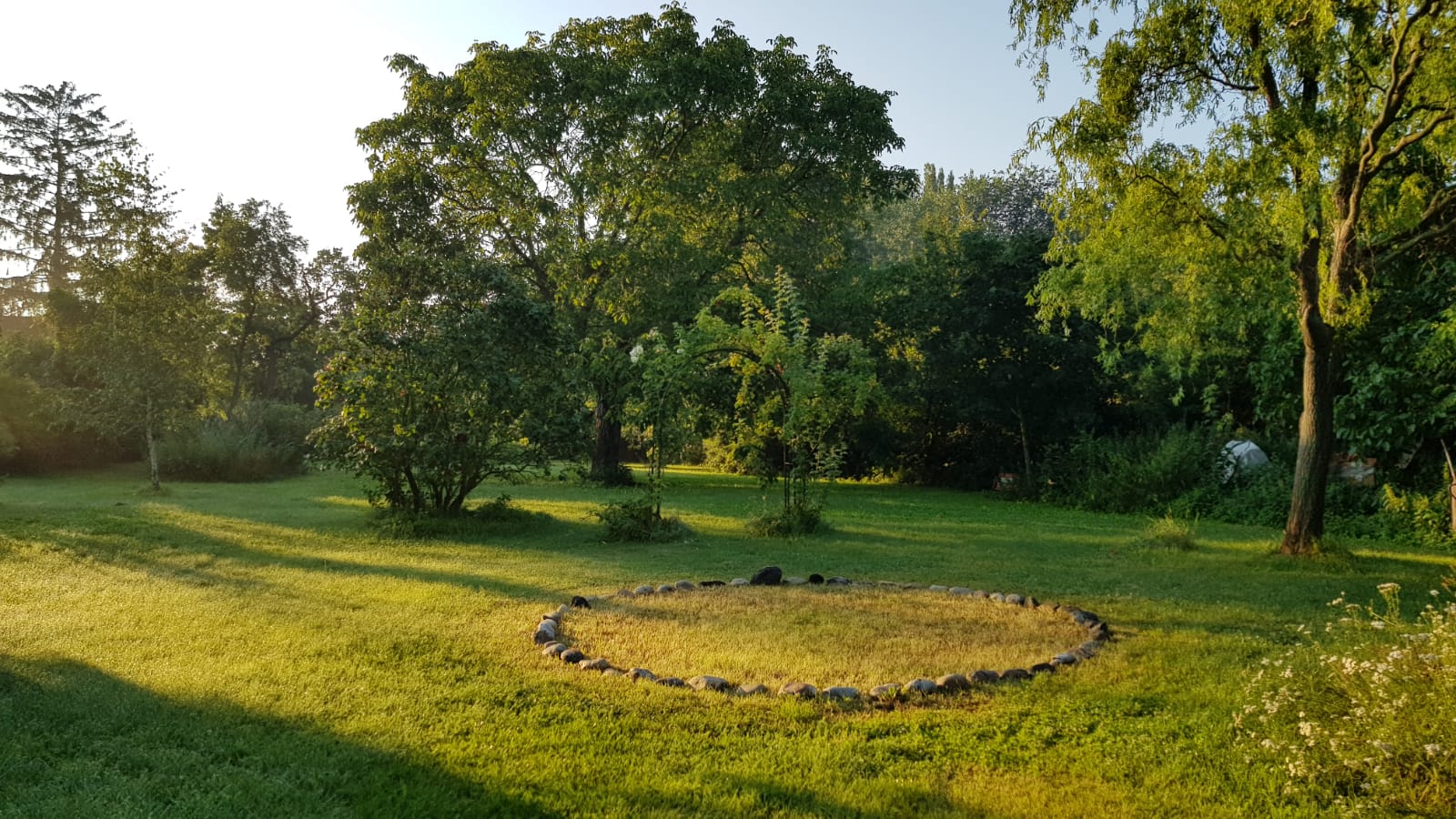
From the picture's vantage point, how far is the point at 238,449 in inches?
733

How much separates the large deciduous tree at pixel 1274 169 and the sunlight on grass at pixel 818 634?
4.69 meters

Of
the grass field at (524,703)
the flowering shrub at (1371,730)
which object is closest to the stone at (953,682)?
the grass field at (524,703)

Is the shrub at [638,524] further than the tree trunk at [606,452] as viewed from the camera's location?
No

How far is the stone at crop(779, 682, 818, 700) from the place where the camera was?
14.6 ft

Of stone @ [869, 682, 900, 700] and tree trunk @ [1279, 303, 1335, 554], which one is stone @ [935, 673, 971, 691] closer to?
stone @ [869, 682, 900, 700]

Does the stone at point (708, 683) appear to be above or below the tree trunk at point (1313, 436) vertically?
below

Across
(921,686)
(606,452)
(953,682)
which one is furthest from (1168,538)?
(606,452)

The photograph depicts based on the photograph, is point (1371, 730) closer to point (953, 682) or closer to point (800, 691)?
point (953, 682)

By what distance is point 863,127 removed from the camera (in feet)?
58.8

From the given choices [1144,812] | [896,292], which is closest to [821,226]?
[896,292]

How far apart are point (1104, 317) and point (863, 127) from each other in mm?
9035

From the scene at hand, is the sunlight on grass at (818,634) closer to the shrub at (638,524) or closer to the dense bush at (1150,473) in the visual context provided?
the shrub at (638,524)

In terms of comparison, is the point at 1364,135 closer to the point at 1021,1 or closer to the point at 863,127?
the point at 1021,1

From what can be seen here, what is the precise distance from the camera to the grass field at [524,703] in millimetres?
3285
